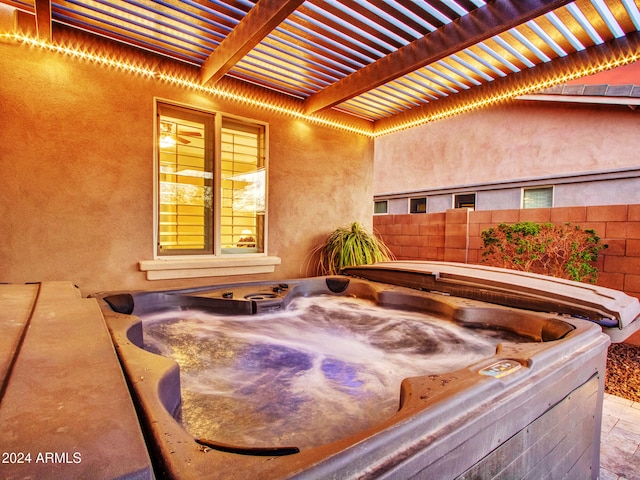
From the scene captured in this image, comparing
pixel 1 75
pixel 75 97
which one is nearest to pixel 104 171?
pixel 75 97

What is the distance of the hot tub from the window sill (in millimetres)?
854

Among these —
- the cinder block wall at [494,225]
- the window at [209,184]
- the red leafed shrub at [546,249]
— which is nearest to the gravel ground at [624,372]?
the cinder block wall at [494,225]

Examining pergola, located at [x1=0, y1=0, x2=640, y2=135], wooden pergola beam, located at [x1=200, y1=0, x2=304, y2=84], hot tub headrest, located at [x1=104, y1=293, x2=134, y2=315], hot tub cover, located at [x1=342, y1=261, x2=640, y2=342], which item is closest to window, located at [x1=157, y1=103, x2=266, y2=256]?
pergola, located at [x1=0, y1=0, x2=640, y2=135]

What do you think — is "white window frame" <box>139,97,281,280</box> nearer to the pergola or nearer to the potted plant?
the pergola

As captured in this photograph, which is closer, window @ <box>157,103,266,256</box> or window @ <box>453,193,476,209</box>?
window @ <box>157,103,266,256</box>

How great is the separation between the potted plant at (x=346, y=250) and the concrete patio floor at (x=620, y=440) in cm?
248

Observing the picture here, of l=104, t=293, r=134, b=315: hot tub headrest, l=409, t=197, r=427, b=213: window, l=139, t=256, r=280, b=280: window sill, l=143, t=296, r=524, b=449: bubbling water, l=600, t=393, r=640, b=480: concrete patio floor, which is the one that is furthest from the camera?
l=409, t=197, r=427, b=213: window

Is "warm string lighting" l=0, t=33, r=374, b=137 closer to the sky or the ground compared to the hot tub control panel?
closer to the sky

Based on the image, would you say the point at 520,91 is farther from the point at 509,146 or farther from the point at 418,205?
the point at 418,205

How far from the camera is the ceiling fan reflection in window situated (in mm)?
3318

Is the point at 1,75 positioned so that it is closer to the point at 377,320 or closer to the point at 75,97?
the point at 75,97

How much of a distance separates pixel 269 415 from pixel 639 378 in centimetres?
294

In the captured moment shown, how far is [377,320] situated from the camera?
2328 millimetres

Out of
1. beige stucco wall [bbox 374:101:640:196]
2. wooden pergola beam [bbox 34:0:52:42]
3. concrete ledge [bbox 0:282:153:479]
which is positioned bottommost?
concrete ledge [bbox 0:282:153:479]
